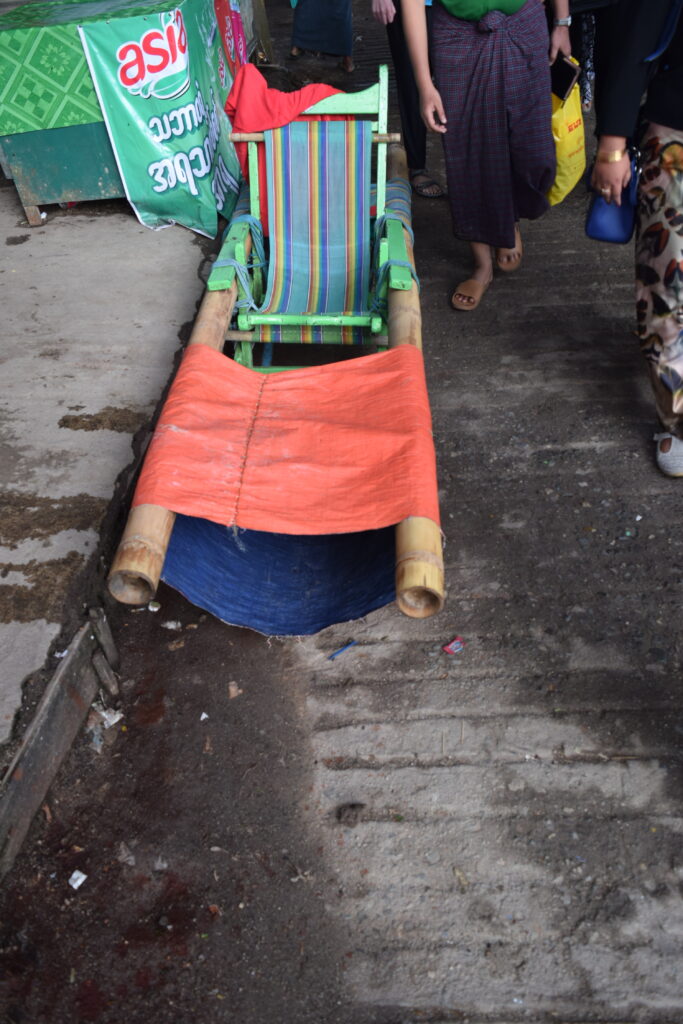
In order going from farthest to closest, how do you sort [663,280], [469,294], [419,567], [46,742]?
[469,294]
[663,280]
[46,742]
[419,567]

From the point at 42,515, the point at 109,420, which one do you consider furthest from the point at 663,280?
the point at 42,515

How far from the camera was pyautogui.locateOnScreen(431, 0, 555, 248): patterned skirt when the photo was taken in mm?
3252

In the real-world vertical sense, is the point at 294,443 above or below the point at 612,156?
below

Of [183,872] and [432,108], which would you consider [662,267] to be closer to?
[432,108]

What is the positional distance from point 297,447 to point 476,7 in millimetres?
2019

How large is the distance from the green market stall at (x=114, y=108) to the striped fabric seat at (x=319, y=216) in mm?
863

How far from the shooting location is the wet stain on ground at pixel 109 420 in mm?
3098

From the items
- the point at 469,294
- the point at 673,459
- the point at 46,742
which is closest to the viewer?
the point at 46,742

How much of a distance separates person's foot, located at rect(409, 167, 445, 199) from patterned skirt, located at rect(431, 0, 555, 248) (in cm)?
154

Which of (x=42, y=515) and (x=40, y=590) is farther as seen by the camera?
(x=42, y=515)

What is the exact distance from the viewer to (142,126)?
167 inches

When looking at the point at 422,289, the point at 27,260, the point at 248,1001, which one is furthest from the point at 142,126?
the point at 248,1001

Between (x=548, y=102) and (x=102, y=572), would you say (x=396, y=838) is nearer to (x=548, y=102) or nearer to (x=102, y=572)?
(x=102, y=572)

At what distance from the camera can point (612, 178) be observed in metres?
2.63
